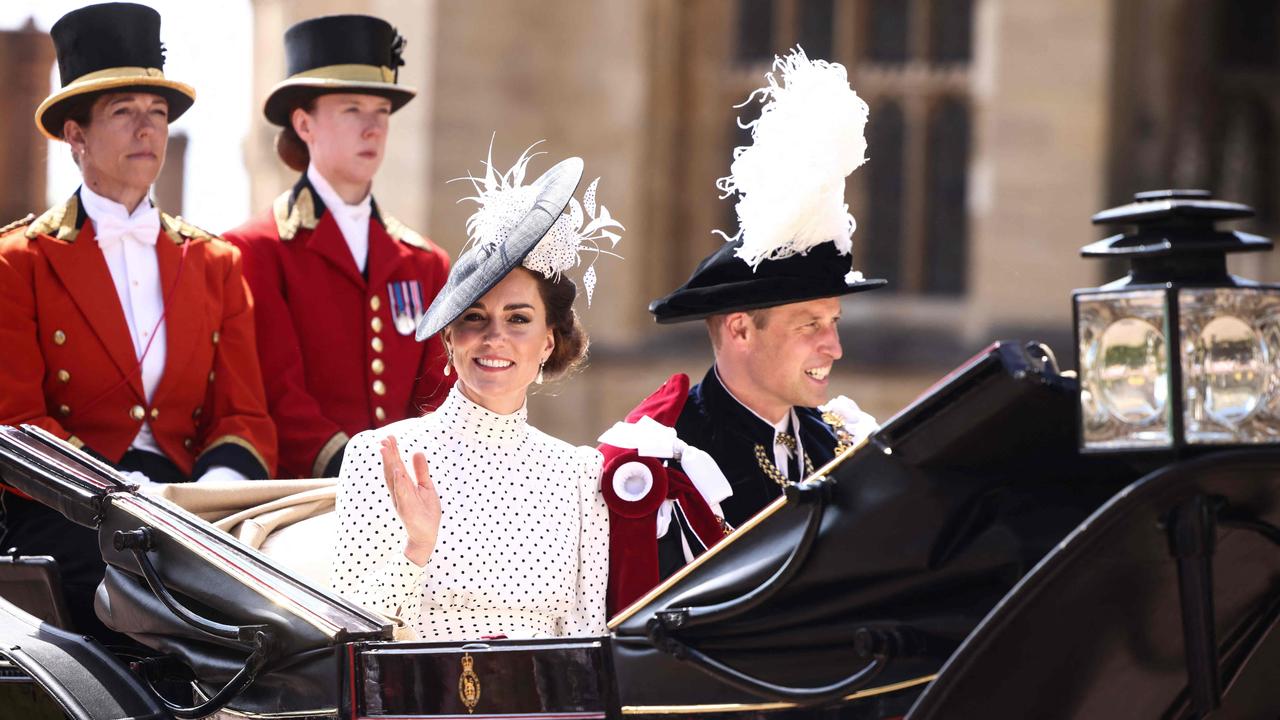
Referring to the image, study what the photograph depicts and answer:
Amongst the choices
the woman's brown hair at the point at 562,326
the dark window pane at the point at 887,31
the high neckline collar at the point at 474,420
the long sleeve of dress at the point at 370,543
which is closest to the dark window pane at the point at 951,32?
the dark window pane at the point at 887,31

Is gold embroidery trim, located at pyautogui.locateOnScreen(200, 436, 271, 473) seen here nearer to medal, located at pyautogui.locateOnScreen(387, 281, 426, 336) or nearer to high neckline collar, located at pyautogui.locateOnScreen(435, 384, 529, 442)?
medal, located at pyautogui.locateOnScreen(387, 281, 426, 336)

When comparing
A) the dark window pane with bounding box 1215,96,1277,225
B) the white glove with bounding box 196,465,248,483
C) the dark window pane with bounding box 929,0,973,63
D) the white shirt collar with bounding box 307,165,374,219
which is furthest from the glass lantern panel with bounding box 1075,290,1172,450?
the dark window pane with bounding box 1215,96,1277,225

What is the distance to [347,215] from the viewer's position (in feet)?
16.2

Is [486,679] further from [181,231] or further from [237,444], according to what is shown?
[181,231]

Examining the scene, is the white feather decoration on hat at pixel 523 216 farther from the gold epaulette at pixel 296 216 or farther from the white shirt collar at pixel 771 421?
the gold epaulette at pixel 296 216

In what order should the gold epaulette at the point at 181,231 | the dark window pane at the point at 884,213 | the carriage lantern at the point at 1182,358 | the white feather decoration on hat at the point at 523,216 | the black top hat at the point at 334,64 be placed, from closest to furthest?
the carriage lantern at the point at 1182,358 → the white feather decoration on hat at the point at 523,216 → the gold epaulette at the point at 181,231 → the black top hat at the point at 334,64 → the dark window pane at the point at 884,213

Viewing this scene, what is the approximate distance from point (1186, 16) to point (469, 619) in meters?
10.2

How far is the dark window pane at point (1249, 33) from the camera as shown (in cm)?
1305

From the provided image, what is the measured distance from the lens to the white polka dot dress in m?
3.43

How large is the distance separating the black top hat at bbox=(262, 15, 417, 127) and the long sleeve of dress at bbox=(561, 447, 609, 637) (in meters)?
1.62

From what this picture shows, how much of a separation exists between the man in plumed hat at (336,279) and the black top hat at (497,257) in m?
1.27

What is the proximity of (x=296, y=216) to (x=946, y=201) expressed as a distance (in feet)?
26.5

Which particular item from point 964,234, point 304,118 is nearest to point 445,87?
point 964,234

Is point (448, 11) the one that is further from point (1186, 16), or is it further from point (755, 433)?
point (755, 433)
